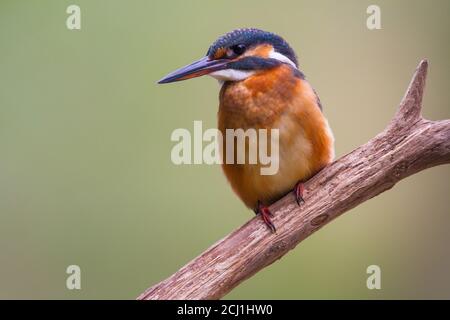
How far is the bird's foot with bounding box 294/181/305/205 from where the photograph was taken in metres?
2.55

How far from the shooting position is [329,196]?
251 cm

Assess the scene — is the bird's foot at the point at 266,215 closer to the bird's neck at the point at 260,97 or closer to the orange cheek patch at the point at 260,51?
the bird's neck at the point at 260,97

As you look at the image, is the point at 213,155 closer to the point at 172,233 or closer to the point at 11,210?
the point at 172,233

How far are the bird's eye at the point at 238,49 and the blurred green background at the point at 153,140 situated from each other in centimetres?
96

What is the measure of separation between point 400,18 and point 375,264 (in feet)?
4.37

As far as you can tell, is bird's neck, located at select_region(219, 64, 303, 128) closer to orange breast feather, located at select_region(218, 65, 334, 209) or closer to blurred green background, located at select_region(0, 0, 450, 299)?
orange breast feather, located at select_region(218, 65, 334, 209)

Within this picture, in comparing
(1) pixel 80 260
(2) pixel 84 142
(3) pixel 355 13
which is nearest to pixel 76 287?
(1) pixel 80 260

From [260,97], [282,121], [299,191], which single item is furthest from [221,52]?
[299,191]

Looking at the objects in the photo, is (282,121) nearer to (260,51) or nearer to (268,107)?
(268,107)

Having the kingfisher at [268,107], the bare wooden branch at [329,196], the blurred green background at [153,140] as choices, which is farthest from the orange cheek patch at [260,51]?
the blurred green background at [153,140]

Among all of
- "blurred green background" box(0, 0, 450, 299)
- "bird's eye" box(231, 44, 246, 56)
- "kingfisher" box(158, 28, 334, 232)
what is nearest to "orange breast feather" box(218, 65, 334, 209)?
"kingfisher" box(158, 28, 334, 232)

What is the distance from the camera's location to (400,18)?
153 inches
